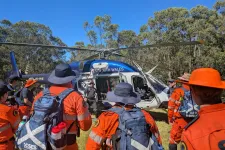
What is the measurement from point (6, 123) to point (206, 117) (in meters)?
2.46

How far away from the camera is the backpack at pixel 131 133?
2.32 m

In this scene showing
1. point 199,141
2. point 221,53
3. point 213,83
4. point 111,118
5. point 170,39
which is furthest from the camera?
point 170,39

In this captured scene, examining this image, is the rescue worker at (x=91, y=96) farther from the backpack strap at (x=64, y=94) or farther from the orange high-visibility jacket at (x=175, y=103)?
the backpack strap at (x=64, y=94)

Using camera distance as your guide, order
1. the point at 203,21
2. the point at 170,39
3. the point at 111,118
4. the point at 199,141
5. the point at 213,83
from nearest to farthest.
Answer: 1. the point at 199,141
2. the point at 213,83
3. the point at 111,118
4. the point at 203,21
5. the point at 170,39

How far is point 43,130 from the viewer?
99.6 inches

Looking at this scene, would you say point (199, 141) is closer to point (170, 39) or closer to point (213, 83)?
point (213, 83)

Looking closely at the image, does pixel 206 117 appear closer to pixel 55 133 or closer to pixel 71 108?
pixel 55 133

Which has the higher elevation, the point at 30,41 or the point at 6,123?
the point at 30,41

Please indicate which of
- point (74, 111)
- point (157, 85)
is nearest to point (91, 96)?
point (157, 85)

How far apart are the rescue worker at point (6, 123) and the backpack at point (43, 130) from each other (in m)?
0.47

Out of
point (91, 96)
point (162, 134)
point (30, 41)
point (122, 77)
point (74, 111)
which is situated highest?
point (30, 41)

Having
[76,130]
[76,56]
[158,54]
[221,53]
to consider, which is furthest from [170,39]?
[76,56]

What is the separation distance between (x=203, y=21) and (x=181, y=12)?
2.93 meters

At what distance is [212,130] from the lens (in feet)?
4.45
